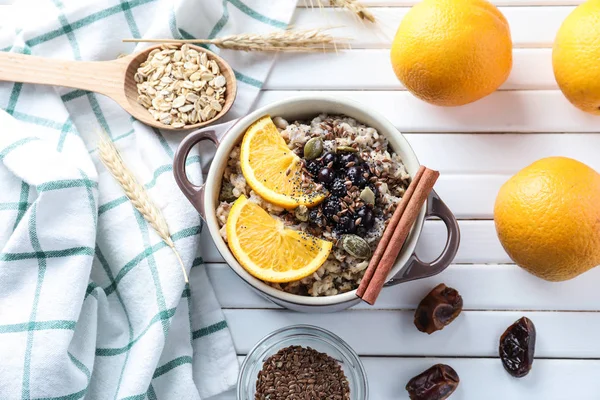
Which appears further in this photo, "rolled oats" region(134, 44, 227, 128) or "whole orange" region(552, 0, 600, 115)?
"rolled oats" region(134, 44, 227, 128)

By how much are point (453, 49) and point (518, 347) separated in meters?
0.77

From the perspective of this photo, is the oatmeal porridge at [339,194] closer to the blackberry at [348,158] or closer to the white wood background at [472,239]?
the blackberry at [348,158]

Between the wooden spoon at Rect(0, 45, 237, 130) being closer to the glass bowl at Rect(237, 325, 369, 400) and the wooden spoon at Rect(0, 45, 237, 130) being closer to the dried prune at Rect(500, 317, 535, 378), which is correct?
the glass bowl at Rect(237, 325, 369, 400)

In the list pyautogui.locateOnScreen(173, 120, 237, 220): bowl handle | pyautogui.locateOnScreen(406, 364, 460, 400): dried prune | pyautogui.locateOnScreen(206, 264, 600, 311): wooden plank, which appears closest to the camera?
pyautogui.locateOnScreen(173, 120, 237, 220): bowl handle

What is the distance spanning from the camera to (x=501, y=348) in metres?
1.67

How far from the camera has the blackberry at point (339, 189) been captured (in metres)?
1.42

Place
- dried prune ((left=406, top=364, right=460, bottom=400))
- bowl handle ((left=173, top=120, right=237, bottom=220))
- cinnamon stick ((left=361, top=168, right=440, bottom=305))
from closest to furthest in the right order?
cinnamon stick ((left=361, top=168, right=440, bottom=305)) → bowl handle ((left=173, top=120, right=237, bottom=220)) → dried prune ((left=406, top=364, right=460, bottom=400))

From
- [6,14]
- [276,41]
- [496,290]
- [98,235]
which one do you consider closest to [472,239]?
[496,290]

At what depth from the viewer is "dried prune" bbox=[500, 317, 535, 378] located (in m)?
1.63

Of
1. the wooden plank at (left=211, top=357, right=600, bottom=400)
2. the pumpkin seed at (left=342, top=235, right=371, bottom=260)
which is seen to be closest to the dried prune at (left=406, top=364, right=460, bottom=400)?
the wooden plank at (left=211, top=357, right=600, bottom=400)

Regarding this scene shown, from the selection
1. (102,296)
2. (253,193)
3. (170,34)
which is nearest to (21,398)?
(102,296)

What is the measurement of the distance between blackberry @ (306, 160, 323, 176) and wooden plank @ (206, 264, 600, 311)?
40 cm

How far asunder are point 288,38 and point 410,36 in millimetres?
342

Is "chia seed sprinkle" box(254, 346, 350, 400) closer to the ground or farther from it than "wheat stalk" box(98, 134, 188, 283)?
closer to the ground
